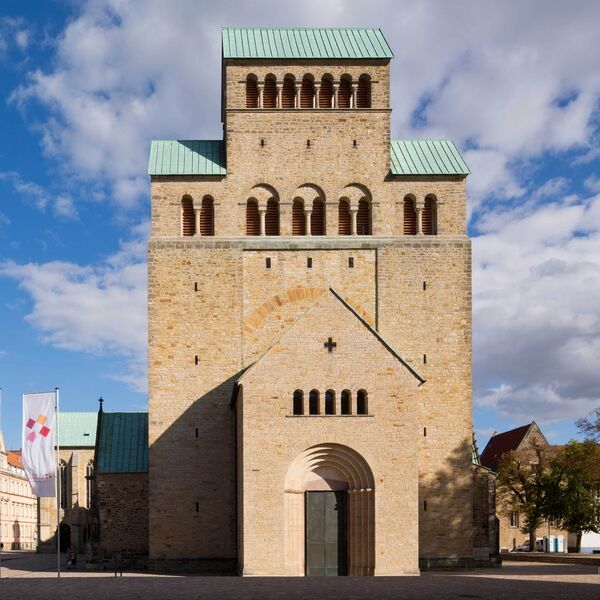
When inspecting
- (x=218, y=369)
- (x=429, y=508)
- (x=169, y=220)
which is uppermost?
(x=169, y=220)

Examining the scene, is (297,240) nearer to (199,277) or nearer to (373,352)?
(199,277)

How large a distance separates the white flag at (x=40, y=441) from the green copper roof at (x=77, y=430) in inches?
2380

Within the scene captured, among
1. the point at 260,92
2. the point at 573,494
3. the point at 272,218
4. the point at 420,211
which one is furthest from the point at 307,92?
the point at 573,494

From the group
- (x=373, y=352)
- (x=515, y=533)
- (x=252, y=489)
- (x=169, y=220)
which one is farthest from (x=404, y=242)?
(x=515, y=533)

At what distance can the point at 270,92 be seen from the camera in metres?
46.1

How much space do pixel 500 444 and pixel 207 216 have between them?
62.4 metres

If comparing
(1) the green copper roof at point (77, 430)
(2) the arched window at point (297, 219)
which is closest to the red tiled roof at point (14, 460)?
(1) the green copper roof at point (77, 430)

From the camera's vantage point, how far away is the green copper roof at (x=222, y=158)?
4528 cm

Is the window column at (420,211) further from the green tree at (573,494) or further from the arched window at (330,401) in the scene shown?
the green tree at (573,494)

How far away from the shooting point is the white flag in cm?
3509

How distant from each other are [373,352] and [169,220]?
13127 mm

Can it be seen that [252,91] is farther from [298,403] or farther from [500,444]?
[500,444]

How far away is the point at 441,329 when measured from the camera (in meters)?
43.8

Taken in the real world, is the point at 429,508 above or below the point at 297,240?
below
